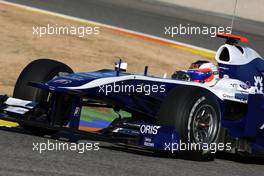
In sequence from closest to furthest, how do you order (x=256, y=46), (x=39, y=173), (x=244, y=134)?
1. (x=39, y=173)
2. (x=244, y=134)
3. (x=256, y=46)

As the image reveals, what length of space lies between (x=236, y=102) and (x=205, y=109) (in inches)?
30.8

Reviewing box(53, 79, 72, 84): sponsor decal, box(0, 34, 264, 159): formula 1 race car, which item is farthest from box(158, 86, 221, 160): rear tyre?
box(53, 79, 72, 84): sponsor decal

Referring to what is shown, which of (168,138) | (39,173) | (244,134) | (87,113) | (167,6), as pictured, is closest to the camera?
(39,173)

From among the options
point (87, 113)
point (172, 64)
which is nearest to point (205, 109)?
point (87, 113)

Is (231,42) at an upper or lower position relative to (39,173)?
upper

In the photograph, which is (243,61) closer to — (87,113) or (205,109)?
(205,109)

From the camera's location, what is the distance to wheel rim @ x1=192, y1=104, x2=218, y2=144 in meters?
8.83

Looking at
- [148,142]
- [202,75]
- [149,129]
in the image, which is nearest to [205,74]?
[202,75]

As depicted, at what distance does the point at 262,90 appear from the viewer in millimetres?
10117

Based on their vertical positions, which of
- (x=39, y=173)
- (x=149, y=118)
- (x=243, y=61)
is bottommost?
(x=39, y=173)

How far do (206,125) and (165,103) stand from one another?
0.63 m

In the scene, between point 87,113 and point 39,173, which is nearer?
point 39,173

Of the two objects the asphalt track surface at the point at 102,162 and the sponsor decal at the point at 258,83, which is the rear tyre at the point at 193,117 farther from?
the sponsor decal at the point at 258,83

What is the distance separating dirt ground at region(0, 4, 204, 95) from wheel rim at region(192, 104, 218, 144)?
555 centimetres
